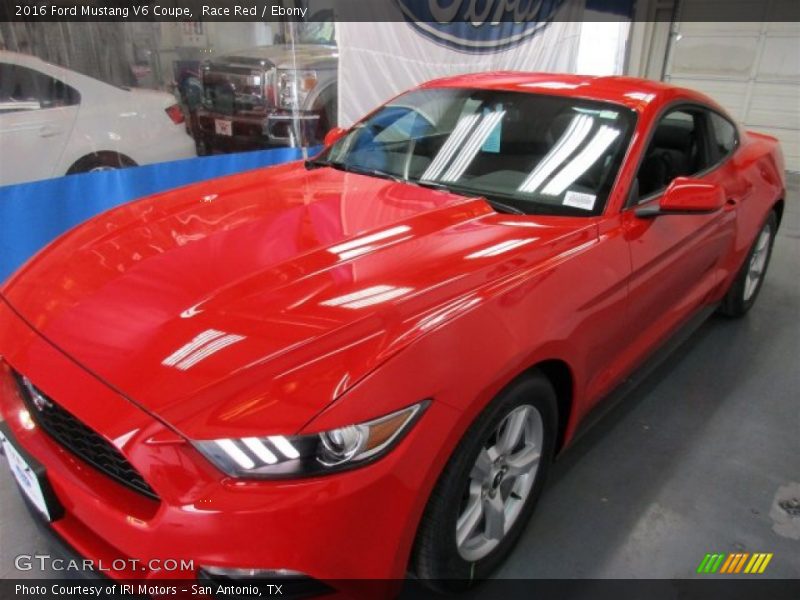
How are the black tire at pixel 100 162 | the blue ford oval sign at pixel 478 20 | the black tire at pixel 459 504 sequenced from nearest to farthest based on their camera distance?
the black tire at pixel 459 504, the black tire at pixel 100 162, the blue ford oval sign at pixel 478 20

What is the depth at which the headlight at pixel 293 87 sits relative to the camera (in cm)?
430

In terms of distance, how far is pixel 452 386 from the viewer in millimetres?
1386

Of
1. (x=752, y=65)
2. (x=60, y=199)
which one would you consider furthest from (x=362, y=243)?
(x=752, y=65)

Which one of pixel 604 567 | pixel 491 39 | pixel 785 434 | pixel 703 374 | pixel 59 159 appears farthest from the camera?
pixel 491 39

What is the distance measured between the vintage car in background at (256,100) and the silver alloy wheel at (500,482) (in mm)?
3271

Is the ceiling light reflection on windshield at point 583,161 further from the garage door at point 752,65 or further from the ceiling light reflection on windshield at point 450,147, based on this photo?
the garage door at point 752,65

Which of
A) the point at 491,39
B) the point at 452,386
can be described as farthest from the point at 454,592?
the point at 491,39

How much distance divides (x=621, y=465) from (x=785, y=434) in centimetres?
86

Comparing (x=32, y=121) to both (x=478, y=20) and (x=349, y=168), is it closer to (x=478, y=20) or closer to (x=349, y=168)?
(x=349, y=168)

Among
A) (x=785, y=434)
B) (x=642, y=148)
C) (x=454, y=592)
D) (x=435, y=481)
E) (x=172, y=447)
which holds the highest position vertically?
(x=642, y=148)

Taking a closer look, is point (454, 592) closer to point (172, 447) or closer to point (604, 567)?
point (604, 567)

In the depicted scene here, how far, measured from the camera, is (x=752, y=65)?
850 centimetres

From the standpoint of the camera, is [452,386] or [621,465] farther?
[621,465]
